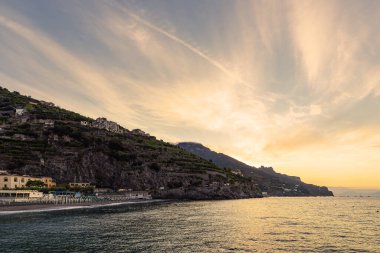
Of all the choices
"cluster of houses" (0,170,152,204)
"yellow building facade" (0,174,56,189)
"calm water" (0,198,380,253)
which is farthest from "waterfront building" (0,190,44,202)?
"calm water" (0,198,380,253)

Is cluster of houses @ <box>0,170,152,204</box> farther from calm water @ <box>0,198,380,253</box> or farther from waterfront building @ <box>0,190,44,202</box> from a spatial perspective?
calm water @ <box>0,198,380,253</box>

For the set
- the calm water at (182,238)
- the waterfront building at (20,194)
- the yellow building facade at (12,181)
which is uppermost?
the yellow building facade at (12,181)

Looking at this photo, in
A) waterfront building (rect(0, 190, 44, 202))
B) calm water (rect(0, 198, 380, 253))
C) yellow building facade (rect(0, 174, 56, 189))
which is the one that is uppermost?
yellow building facade (rect(0, 174, 56, 189))

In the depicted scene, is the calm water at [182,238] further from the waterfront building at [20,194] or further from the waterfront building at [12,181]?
the waterfront building at [12,181]

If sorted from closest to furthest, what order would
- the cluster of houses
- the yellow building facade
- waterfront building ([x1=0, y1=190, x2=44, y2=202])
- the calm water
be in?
1. the calm water
2. the cluster of houses
3. waterfront building ([x1=0, y1=190, x2=44, y2=202])
4. the yellow building facade

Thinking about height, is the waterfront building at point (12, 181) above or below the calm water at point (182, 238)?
above

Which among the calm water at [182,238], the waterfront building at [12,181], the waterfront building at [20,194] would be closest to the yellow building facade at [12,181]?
the waterfront building at [12,181]

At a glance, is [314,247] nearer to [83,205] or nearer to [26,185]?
[83,205]

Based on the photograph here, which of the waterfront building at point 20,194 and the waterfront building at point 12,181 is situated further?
the waterfront building at point 12,181

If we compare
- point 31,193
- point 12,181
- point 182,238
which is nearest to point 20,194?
point 31,193

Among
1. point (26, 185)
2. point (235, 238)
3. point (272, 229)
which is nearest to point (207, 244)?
point (235, 238)

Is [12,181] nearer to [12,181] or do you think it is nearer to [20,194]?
[12,181]

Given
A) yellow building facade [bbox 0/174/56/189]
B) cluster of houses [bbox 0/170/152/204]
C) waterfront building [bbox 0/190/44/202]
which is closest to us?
cluster of houses [bbox 0/170/152/204]

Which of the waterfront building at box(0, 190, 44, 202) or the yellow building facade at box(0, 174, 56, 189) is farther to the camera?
the yellow building facade at box(0, 174, 56, 189)
